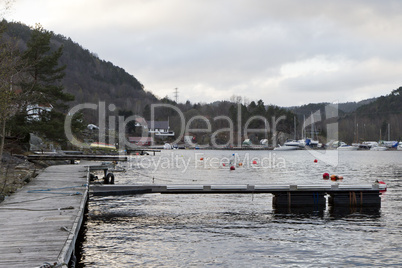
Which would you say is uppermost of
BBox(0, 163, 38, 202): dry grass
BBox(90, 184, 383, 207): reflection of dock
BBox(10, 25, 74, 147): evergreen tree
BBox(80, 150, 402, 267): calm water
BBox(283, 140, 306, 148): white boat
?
BBox(10, 25, 74, 147): evergreen tree

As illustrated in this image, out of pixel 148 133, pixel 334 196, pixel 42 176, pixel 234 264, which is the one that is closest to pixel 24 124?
pixel 42 176

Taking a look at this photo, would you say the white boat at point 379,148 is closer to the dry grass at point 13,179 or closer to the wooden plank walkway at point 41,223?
the dry grass at point 13,179

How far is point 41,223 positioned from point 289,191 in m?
15.3

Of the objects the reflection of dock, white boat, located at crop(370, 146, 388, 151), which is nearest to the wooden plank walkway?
the reflection of dock

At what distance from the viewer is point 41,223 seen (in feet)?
45.3

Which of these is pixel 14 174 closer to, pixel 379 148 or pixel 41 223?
pixel 41 223

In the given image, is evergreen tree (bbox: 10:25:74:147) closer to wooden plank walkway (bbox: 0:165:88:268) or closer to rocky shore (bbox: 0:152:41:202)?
rocky shore (bbox: 0:152:41:202)

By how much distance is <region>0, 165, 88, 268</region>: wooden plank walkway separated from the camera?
10352 mm

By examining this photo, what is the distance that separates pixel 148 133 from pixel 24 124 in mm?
145654

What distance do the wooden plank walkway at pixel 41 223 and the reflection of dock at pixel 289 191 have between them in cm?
262

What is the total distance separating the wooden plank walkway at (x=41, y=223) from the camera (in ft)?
34.0

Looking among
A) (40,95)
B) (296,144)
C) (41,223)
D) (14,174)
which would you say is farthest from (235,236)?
(296,144)

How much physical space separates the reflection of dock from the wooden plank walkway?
262cm

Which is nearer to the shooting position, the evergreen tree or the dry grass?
the dry grass
